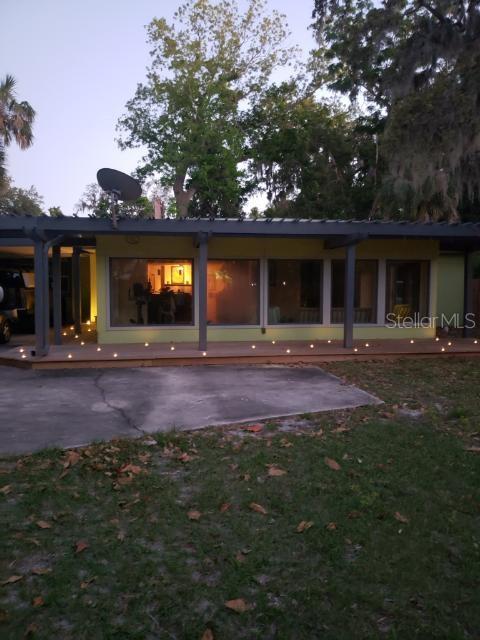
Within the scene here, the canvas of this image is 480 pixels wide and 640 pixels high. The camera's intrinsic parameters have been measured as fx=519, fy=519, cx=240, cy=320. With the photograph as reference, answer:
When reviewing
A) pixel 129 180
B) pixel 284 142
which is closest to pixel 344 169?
pixel 284 142

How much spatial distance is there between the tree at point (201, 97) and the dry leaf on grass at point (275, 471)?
1895cm

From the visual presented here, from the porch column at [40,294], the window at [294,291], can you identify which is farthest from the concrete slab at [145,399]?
the window at [294,291]

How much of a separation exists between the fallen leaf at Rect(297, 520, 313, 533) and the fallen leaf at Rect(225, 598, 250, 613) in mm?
759

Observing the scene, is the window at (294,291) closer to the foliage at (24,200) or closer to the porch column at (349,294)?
the porch column at (349,294)

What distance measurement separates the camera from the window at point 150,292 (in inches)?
424

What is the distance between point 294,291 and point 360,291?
1496 mm

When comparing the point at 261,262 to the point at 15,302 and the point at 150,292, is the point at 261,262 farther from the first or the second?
the point at 15,302

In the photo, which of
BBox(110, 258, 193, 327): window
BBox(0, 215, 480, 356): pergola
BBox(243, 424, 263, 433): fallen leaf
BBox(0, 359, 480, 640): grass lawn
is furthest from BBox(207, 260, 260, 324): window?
BBox(0, 359, 480, 640): grass lawn

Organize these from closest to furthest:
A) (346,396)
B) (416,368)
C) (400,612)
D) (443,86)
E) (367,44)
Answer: (400,612)
(346,396)
(416,368)
(443,86)
(367,44)

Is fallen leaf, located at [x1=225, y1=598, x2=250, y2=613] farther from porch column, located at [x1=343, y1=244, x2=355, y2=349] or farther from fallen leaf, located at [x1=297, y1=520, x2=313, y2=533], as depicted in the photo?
porch column, located at [x1=343, y1=244, x2=355, y2=349]

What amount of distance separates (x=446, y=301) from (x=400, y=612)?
14.2 m

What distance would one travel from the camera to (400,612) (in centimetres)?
236

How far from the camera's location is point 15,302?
1268 centimetres

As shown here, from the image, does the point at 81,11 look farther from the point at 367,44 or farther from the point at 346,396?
the point at 346,396
